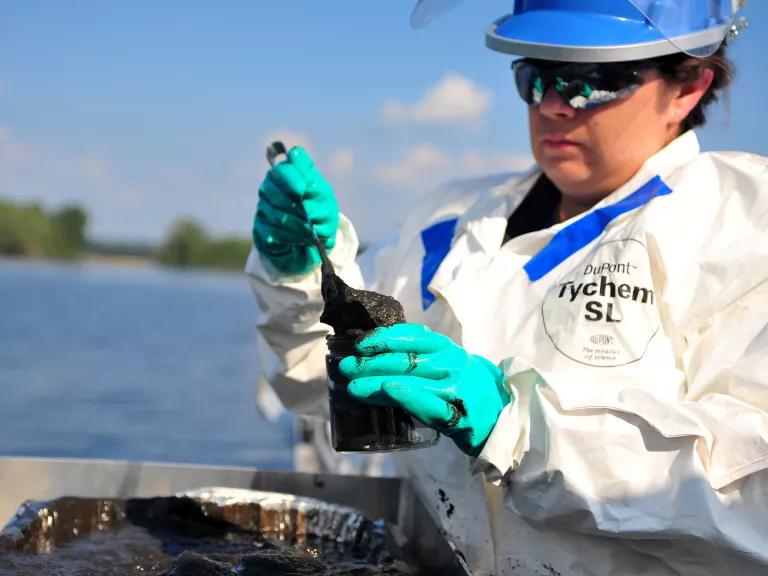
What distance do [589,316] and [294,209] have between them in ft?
2.73

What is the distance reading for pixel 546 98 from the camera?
→ 2.37 m

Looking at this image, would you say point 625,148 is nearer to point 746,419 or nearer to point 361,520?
point 746,419

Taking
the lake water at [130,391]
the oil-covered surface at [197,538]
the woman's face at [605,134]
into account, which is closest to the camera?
the oil-covered surface at [197,538]

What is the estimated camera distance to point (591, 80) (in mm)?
2275

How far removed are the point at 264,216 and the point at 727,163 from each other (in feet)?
3.87

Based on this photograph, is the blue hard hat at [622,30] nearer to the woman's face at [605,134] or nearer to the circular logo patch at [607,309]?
the woman's face at [605,134]

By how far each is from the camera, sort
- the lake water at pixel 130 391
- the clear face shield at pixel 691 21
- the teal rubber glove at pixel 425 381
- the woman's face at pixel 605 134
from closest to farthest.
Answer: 1. the teal rubber glove at pixel 425 381
2. the clear face shield at pixel 691 21
3. the woman's face at pixel 605 134
4. the lake water at pixel 130 391

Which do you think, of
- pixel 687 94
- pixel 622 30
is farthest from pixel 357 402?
pixel 687 94

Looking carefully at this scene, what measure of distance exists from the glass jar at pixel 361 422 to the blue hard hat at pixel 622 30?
0.93 m

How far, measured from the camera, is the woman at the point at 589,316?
6.10 feet

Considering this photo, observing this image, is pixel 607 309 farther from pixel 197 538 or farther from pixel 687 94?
pixel 197 538

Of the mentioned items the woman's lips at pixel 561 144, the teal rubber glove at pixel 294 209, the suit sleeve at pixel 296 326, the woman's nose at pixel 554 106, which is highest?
the woman's nose at pixel 554 106

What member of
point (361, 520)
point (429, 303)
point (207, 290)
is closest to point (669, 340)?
point (429, 303)

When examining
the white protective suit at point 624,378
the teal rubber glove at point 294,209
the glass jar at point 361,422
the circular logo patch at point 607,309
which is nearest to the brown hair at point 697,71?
the white protective suit at point 624,378
